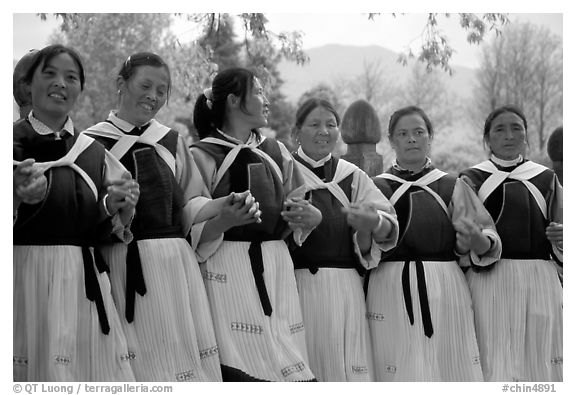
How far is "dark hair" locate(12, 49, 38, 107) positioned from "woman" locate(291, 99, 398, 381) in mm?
1748

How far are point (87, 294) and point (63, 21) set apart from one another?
158 inches

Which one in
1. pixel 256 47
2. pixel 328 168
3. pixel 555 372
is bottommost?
pixel 555 372

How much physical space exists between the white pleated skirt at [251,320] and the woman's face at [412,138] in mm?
1199

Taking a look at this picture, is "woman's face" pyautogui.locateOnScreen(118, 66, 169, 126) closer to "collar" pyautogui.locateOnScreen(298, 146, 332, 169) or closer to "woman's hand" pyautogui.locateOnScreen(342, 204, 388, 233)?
"collar" pyautogui.locateOnScreen(298, 146, 332, 169)

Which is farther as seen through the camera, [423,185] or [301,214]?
[423,185]

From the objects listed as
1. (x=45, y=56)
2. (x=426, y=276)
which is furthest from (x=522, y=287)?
(x=45, y=56)

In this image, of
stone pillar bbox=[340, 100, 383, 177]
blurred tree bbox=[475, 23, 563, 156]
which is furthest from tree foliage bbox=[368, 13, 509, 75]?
blurred tree bbox=[475, 23, 563, 156]

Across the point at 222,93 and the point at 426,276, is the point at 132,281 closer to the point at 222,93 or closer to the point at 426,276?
the point at 222,93

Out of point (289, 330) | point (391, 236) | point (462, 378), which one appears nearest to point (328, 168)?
point (391, 236)

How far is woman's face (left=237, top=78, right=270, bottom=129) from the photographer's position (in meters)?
4.82

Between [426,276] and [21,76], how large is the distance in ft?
8.92

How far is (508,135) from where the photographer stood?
5.27m

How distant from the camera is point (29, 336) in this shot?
397cm

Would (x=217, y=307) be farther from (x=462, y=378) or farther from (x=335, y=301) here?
(x=462, y=378)
